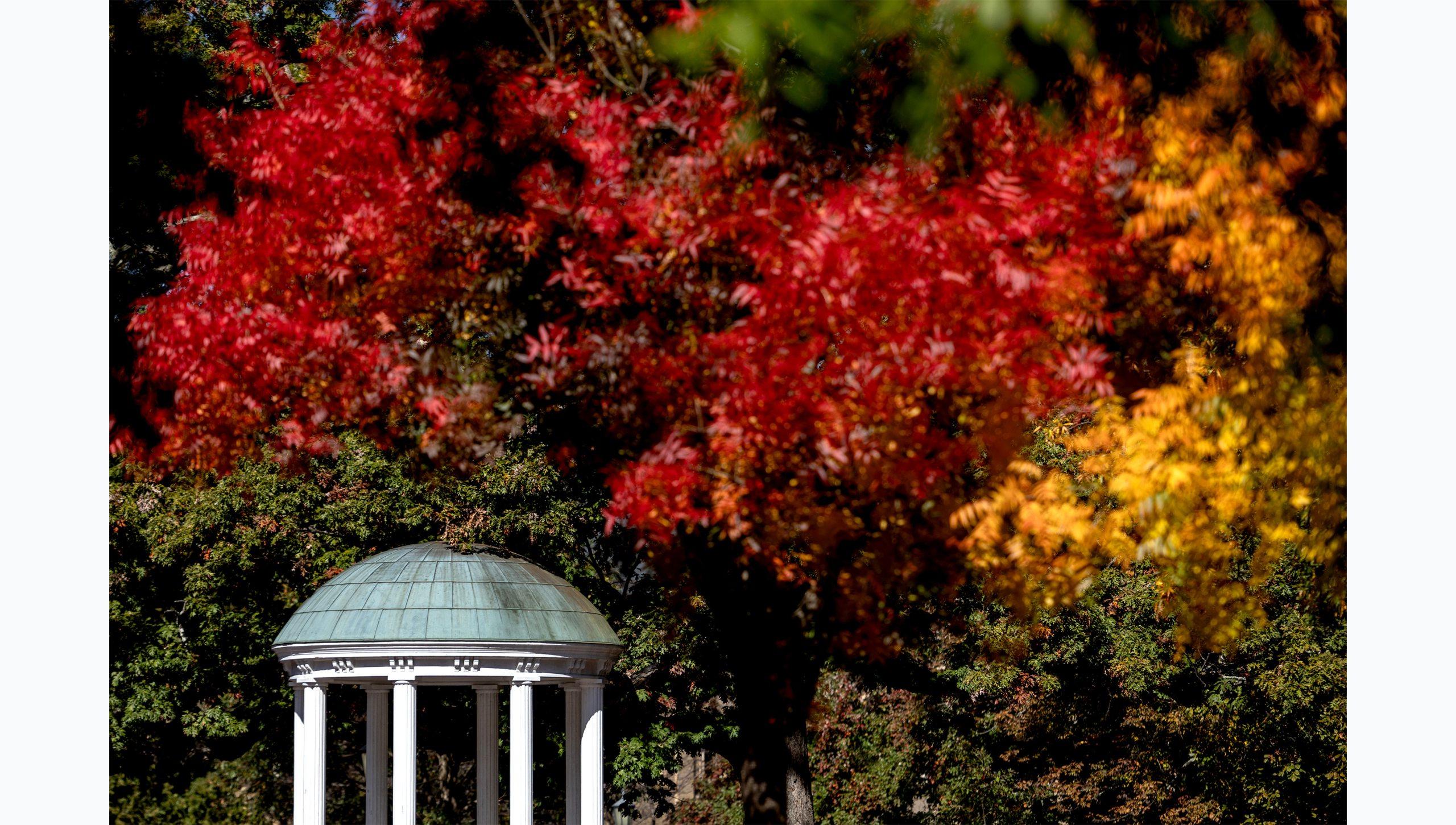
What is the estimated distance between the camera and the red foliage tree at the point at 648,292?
9328 millimetres

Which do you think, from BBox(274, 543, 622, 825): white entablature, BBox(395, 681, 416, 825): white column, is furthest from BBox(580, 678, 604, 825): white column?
BBox(395, 681, 416, 825): white column

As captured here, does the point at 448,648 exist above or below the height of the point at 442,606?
below

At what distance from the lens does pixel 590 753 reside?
18547 millimetres

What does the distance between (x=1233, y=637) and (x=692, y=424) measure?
4619mm

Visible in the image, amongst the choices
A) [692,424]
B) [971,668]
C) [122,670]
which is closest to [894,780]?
[971,668]

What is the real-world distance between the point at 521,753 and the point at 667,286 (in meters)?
9.17

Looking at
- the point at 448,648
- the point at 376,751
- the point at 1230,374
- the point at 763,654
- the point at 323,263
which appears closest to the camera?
the point at 1230,374

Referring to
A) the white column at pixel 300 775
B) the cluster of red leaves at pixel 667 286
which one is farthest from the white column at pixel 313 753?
the cluster of red leaves at pixel 667 286

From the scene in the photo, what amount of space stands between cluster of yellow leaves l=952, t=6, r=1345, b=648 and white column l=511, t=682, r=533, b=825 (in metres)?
8.19

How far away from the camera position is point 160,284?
14156mm

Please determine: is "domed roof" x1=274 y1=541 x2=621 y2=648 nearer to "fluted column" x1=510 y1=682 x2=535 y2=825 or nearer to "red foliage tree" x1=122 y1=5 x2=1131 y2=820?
"fluted column" x1=510 y1=682 x2=535 y2=825

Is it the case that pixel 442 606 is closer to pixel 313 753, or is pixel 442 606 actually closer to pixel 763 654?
pixel 313 753

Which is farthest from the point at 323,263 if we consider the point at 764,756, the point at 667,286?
the point at 764,756

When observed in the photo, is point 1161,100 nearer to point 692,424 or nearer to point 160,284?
point 692,424
